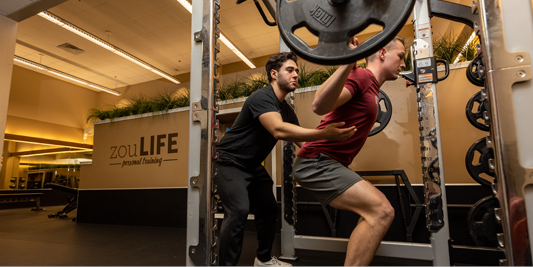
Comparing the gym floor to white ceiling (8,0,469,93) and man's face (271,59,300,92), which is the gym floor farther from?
white ceiling (8,0,469,93)

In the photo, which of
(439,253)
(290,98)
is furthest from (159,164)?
(439,253)

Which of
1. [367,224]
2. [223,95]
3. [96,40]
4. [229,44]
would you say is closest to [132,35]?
[96,40]

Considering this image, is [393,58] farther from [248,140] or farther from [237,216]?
[237,216]

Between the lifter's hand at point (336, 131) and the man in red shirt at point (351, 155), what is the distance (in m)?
0.06

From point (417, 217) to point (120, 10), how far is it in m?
5.93

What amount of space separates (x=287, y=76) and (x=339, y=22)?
810mm

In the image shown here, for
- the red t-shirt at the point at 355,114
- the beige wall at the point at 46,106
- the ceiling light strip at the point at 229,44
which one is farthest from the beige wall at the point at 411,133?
the beige wall at the point at 46,106

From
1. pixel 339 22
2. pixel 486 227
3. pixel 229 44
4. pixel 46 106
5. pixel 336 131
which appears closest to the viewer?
pixel 339 22

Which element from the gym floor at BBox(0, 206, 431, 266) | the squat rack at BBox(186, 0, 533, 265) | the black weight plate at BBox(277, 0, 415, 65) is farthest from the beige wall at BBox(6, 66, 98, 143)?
the black weight plate at BBox(277, 0, 415, 65)

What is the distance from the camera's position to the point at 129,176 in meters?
4.11

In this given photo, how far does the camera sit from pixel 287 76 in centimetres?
164

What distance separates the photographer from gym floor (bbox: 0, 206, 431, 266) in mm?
1949

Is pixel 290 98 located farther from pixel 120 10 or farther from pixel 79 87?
pixel 79 87

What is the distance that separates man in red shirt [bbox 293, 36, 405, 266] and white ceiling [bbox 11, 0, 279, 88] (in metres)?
4.58
